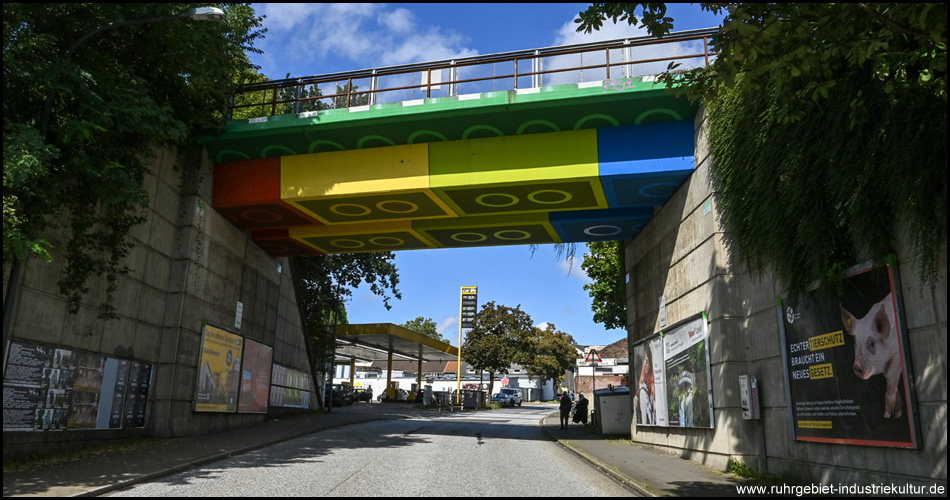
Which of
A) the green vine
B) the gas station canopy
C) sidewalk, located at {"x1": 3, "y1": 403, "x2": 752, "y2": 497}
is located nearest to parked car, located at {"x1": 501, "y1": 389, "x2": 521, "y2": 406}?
the gas station canopy

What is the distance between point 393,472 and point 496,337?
40.6m

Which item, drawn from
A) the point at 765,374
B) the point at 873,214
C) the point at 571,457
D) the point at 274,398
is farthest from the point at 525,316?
the point at 873,214

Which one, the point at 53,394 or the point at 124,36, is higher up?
the point at 124,36

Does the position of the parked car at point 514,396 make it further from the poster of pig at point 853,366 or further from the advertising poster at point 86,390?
the poster of pig at point 853,366

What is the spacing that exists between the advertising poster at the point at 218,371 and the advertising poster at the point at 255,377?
0.46m

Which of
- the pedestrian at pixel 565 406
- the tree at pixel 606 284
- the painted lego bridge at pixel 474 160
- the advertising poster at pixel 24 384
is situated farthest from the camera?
the tree at pixel 606 284

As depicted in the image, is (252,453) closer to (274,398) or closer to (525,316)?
(274,398)

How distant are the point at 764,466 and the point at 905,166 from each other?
5.96 meters

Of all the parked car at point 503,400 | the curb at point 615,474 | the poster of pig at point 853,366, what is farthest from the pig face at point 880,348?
the parked car at point 503,400

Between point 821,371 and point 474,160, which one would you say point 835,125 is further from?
point 474,160

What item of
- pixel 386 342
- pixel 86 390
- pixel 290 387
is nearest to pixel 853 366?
pixel 86 390

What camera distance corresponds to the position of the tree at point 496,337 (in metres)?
50.3

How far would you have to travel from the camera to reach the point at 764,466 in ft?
35.7

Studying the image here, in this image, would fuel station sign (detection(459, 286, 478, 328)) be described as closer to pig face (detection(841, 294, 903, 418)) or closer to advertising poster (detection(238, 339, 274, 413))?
advertising poster (detection(238, 339, 274, 413))
